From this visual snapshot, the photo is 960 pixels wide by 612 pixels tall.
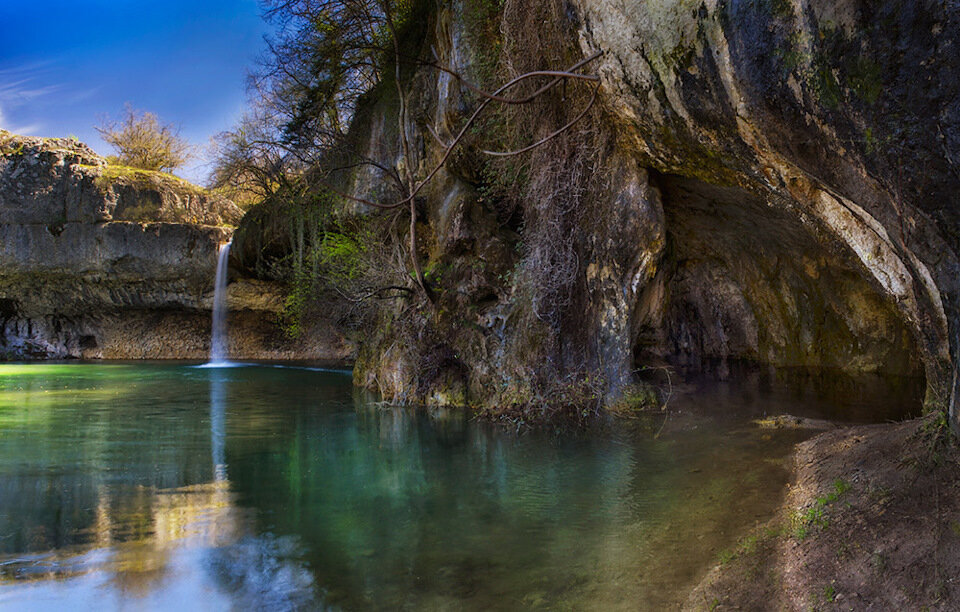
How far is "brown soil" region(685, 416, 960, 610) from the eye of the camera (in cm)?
282

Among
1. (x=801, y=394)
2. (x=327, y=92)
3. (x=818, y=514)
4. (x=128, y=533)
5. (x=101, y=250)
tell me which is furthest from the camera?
(x=101, y=250)

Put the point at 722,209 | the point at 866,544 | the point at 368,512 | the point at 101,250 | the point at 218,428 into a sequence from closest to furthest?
1. the point at 866,544
2. the point at 368,512
3. the point at 218,428
4. the point at 722,209
5. the point at 101,250

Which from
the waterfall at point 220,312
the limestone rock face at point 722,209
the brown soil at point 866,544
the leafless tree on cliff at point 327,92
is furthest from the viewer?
the waterfall at point 220,312

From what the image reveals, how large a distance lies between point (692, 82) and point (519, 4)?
439 cm

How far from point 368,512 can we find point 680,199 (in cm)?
688

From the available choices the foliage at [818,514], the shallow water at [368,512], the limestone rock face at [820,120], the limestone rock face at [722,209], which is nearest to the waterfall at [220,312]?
the limestone rock face at [722,209]

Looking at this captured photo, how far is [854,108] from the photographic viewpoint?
138 inches

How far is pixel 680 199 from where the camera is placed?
32.0 feet

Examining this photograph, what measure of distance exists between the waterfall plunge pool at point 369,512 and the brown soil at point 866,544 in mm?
310

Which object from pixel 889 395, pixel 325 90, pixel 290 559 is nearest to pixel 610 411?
pixel 889 395

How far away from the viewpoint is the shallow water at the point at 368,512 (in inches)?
148

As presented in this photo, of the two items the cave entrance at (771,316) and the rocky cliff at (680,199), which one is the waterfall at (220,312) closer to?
the rocky cliff at (680,199)

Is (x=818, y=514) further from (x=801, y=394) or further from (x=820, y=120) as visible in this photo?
(x=801, y=394)

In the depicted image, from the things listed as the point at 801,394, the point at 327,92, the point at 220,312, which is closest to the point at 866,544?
the point at 801,394
